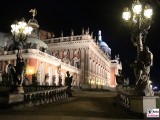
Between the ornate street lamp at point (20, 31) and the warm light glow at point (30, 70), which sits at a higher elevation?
the ornate street lamp at point (20, 31)

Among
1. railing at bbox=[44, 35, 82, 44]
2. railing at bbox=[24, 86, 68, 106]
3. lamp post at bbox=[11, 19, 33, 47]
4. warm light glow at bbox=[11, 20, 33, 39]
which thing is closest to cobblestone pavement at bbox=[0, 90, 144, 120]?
railing at bbox=[24, 86, 68, 106]

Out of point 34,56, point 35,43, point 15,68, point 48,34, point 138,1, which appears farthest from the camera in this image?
point 48,34

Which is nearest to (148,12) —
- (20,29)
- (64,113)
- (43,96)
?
(64,113)

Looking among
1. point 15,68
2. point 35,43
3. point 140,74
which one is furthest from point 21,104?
point 35,43

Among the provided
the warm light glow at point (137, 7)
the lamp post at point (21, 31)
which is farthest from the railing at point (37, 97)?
the warm light glow at point (137, 7)

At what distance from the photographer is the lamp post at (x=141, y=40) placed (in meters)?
12.3

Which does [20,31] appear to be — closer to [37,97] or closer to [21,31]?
[21,31]

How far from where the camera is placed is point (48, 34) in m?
75.1

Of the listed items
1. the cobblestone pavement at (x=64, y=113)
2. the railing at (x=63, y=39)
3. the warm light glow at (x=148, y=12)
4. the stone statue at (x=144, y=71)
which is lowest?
the cobblestone pavement at (x=64, y=113)

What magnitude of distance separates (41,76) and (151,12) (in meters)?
35.8

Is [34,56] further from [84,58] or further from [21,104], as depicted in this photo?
[21,104]

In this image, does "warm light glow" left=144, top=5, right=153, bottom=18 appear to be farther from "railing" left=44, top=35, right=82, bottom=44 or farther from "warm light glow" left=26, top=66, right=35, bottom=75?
"railing" left=44, top=35, right=82, bottom=44

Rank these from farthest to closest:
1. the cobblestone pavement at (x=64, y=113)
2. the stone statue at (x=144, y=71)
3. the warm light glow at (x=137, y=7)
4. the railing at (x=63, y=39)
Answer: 1. the railing at (x=63, y=39)
2. the warm light glow at (x=137, y=7)
3. the stone statue at (x=144, y=71)
4. the cobblestone pavement at (x=64, y=113)

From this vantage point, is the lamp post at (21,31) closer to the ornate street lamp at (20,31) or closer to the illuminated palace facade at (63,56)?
the ornate street lamp at (20,31)
